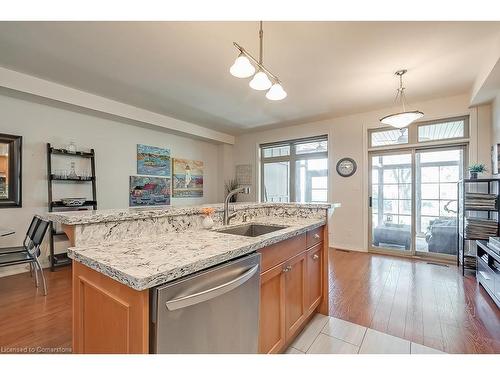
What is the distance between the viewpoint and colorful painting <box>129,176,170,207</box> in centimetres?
436

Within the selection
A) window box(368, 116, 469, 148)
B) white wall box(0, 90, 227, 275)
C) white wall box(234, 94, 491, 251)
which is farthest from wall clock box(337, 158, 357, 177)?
white wall box(0, 90, 227, 275)

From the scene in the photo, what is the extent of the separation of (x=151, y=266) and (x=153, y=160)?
165 inches

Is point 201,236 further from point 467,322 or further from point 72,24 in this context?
point 467,322

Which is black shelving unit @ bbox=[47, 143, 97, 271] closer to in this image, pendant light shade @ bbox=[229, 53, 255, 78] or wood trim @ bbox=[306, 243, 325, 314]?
pendant light shade @ bbox=[229, 53, 255, 78]

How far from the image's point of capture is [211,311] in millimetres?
963

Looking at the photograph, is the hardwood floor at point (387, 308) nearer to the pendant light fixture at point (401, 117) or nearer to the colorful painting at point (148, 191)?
the colorful painting at point (148, 191)

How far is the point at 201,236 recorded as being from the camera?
143cm

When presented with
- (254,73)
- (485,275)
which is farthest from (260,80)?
(485,275)

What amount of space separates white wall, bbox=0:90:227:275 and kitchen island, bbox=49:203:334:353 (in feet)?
9.48

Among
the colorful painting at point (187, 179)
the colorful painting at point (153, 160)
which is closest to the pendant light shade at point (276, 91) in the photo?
the colorful painting at point (153, 160)

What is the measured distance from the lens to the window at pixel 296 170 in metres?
4.89

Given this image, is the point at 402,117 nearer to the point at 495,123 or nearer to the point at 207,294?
the point at 495,123
